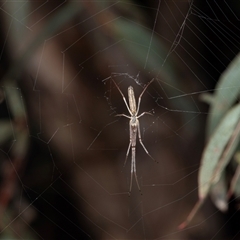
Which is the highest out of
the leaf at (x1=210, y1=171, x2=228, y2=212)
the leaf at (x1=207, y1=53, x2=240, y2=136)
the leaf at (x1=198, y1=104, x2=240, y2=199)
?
the leaf at (x1=207, y1=53, x2=240, y2=136)

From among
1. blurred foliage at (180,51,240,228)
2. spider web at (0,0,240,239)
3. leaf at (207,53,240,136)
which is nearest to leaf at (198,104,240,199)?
blurred foliage at (180,51,240,228)

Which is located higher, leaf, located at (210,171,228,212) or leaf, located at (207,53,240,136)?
leaf, located at (207,53,240,136)

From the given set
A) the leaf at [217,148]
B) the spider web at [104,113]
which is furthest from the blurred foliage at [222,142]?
the spider web at [104,113]

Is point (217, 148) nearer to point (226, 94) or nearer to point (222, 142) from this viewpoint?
point (222, 142)

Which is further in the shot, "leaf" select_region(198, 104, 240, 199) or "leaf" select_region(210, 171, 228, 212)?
"leaf" select_region(210, 171, 228, 212)

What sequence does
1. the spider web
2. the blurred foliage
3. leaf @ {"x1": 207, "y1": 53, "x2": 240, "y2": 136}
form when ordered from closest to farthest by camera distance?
the blurred foliage
leaf @ {"x1": 207, "y1": 53, "x2": 240, "y2": 136}
the spider web

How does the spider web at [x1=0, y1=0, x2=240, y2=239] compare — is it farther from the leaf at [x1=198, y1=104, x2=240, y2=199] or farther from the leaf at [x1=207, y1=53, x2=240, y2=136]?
the leaf at [x1=198, y1=104, x2=240, y2=199]

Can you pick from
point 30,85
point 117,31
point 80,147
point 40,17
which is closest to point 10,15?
point 40,17

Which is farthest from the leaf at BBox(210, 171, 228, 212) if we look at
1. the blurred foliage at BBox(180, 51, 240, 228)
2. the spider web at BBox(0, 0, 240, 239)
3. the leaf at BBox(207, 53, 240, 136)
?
the spider web at BBox(0, 0, 240, 239)

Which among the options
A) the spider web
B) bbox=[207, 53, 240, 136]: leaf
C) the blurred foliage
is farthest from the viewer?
the spider web

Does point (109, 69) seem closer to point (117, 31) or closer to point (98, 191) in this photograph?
point (117, 31)
